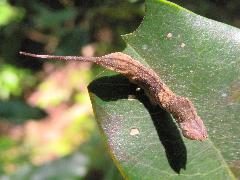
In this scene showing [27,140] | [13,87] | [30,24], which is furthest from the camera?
[27,140]

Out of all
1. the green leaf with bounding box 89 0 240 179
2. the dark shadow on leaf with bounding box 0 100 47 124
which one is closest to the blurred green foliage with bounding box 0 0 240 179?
the dark shadow on leaf with bounding box 0 100 47 124

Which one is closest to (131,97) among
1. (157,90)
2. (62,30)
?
(157,90)

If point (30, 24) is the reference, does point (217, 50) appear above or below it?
above

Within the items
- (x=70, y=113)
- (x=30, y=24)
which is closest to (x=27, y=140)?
(x=70, y=113)

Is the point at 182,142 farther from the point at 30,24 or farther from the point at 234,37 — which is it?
the point at 30,24

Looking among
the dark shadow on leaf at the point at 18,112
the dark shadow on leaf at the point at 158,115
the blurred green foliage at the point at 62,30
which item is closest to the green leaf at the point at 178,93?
the dark shadow on leaf at the point at 158,115

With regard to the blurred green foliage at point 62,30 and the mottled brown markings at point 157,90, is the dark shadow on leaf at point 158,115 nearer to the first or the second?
the mottled brown markings at point 157,90
